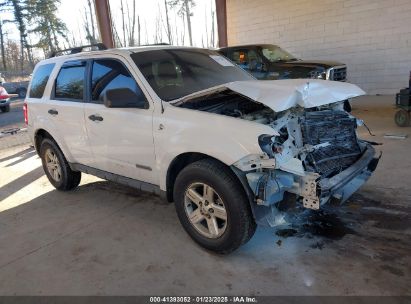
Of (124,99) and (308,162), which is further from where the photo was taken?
(124,99)

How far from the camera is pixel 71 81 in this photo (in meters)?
4.79

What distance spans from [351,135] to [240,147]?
5.23 feet

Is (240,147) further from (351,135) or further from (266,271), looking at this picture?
(351,135)

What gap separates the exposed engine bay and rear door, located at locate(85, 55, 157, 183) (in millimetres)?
564

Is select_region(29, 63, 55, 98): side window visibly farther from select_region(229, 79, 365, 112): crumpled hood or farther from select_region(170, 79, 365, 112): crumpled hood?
select_region(229, 79, 365, 112): crumpled hood

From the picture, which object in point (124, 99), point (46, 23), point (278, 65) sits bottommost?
point (124, 99)

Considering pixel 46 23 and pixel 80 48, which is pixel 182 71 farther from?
pixel 46 23

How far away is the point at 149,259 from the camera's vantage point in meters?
3.46

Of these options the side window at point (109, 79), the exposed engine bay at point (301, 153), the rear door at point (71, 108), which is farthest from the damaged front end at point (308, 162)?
the rear door at point (71, 108)

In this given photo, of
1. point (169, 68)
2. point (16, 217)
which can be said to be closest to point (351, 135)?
point (169, 68)

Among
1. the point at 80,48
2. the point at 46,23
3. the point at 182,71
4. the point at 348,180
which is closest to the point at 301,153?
the point at 348,180

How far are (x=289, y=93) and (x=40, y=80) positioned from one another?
3.91 m

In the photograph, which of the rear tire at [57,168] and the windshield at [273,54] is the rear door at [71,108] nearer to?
the rear tire at [57,168]

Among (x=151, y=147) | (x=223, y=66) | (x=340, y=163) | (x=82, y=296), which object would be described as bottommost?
(x=82, y=296)
